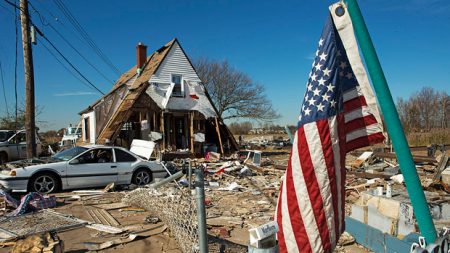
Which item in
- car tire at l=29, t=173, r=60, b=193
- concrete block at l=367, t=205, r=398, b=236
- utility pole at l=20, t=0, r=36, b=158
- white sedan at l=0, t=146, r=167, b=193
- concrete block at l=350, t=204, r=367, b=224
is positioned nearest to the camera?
concrete block at l=367, t=205, r=398, b=236

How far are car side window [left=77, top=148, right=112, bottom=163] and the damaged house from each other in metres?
8.12

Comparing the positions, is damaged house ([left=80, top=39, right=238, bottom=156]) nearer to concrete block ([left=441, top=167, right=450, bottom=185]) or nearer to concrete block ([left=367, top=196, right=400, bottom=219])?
concrete block ([left=441, top=167, right=450, bottom=185])

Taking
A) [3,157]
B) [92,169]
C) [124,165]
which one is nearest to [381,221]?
[124,165]

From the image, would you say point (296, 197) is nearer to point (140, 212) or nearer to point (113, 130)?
point (140, 212)

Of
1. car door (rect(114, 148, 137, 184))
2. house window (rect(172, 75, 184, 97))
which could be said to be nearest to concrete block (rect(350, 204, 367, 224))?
car door (rect(114, 148, 137, 184))

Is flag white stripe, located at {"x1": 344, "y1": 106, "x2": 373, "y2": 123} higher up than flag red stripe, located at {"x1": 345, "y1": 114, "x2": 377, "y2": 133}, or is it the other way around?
flag white stripe, located at {"x1": 344, "y1": 106, "x2": 373, "y2": 123}

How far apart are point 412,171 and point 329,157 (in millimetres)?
774

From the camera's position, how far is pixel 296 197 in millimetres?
2855

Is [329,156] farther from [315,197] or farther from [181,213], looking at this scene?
[181,213]

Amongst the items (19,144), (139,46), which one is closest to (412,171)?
(19,144)

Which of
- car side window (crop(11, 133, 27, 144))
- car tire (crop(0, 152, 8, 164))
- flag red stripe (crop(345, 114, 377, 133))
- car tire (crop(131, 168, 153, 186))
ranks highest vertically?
car side window (crop(11, 133, 27, 144))

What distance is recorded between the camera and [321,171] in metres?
2.82

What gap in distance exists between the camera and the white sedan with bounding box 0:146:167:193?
10281 mm

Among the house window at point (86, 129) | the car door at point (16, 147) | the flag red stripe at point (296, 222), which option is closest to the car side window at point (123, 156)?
the flag red stripe at point (296, 222)
